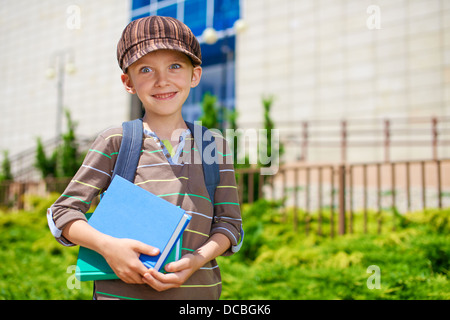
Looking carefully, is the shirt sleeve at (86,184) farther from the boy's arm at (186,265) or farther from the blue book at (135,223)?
the boy's arm at (186,265)

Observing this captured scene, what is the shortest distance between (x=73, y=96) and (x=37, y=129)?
3.35m

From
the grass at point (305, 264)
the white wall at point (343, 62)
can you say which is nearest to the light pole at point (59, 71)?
the white wall at point (343, 62)

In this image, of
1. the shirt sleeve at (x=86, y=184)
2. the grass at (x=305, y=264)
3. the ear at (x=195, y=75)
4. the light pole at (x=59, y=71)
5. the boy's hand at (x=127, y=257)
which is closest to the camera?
the boy's hand at (x=127, y=257)

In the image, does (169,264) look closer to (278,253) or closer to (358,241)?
(278,253)

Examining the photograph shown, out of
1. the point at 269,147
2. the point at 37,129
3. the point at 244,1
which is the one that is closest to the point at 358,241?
the point at 269,147

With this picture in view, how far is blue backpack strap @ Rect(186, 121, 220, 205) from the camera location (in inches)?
50.0

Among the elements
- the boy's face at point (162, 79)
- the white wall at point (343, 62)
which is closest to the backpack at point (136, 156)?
the boy's face at point (162, 79)

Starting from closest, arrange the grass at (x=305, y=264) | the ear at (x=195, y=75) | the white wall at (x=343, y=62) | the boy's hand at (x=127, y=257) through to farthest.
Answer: the boy's hand at (x=127, y=257)
the ear at (x=195, y=75)
the grass at (x=305, y=264)
the white wall at (x=343, y=62)

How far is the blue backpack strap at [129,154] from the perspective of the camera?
1.20 m

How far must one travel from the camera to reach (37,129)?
20688 mm

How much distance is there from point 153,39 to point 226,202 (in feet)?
2.05

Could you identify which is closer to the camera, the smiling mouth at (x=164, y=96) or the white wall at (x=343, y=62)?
the smiling mouth at (x=164, y=96)

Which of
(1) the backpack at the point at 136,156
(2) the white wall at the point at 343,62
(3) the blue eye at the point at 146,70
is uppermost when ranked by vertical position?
(2) the white wall at the point at 343,62

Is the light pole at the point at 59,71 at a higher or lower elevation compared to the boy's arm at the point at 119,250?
higher
